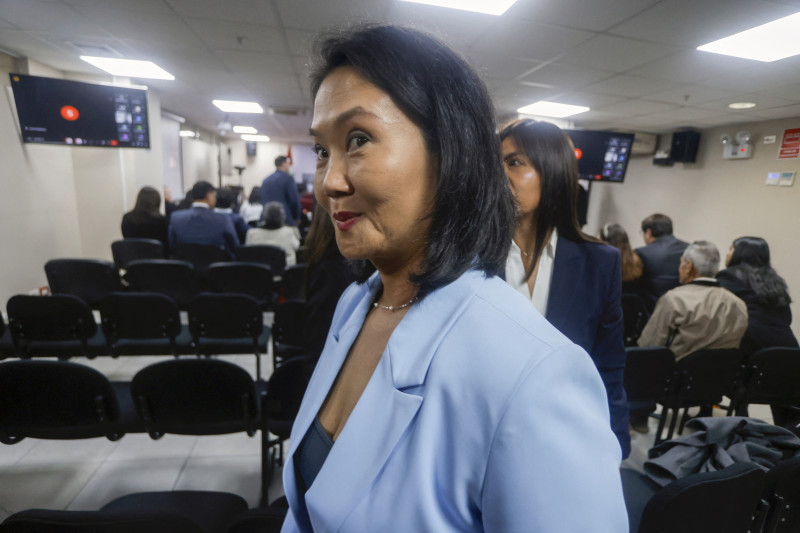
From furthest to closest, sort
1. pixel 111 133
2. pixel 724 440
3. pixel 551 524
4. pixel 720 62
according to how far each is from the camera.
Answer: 1. pixel 111 133
2. pixel 720 62
3. pixel 724 440
4. pixel 551 524

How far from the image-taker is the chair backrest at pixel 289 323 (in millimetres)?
2850

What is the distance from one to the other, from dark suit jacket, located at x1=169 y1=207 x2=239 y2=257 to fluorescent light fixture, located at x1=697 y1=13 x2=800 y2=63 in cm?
468

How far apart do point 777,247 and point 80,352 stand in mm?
7902

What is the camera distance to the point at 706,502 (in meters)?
1.21

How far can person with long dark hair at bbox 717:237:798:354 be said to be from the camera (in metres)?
2.84

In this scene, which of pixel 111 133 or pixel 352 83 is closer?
pixel 352 83

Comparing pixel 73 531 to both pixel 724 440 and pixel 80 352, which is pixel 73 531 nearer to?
pixel 724 440

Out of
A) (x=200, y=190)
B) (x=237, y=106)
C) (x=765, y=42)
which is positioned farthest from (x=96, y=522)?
(x=237, y=106)

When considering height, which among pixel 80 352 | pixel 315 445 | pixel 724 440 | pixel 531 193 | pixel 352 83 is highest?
pixel 352 83

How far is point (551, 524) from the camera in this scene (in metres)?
0.41

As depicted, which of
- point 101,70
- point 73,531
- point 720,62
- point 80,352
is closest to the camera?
point 73,531

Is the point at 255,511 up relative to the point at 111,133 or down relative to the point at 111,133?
down

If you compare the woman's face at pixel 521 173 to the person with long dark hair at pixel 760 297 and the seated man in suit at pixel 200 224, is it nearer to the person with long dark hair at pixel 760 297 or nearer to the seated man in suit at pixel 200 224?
the person with long dark hair at pixel 760 297

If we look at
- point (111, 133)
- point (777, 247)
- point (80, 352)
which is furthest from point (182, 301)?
point (777, 247)
